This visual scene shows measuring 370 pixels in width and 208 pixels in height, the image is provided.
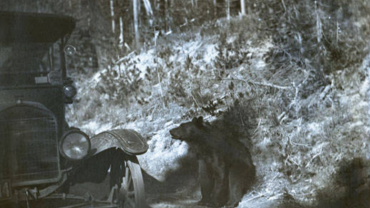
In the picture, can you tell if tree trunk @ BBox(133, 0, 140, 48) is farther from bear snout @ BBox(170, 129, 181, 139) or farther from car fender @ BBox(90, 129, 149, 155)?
car fender @ BBox(90, 129, 149, 155)

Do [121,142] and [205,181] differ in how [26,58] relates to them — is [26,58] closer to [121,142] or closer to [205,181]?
[121,142]

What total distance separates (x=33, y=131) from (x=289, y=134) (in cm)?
203

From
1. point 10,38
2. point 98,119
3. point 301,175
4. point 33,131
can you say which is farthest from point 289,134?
point 10,38

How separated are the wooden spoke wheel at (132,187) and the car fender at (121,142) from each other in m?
0.13

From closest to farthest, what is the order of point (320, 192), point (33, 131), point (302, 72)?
point (33, 131), point (320, 192), point (302, 72)

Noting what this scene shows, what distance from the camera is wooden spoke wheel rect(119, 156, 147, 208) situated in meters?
2.70

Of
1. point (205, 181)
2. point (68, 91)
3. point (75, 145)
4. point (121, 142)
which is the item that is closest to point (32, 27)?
point (68, 91)

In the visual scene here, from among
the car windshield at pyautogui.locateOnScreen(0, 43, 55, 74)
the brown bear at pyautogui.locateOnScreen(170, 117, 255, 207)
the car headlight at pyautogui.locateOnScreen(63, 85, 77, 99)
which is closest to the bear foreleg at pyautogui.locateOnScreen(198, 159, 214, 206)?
the brown bear at pyautogui.locateOnScreen(170, 117, 255, 207)

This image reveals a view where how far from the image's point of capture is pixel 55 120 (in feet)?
8.95

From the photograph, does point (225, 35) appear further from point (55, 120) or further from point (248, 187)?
point (55, 120)

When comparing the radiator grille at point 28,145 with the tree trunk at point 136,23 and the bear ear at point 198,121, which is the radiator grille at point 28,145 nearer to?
the bear ear at point 198,121

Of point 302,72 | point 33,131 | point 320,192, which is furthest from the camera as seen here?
point 302,72

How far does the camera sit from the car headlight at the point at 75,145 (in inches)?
100

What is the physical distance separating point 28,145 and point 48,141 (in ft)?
0.43
